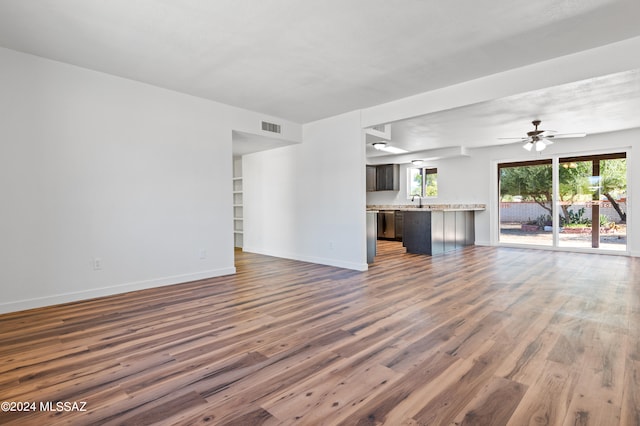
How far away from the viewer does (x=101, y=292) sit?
3.66 m

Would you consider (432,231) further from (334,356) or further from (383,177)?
(334,356)

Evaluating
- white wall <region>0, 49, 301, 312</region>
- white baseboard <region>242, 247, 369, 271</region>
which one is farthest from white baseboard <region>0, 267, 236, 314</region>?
white baseboard <region>242, 247, 369, 271</region>

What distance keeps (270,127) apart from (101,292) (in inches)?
134

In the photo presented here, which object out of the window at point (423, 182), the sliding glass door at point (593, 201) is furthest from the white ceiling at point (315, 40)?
the window at point (423, 182)

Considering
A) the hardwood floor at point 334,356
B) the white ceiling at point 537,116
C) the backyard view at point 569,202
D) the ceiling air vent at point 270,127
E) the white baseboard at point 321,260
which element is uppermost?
the white ceiling at point 537,116

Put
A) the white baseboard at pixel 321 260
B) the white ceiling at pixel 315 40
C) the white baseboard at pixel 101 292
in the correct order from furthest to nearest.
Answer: the white baseboard at pixel 321 260 → the white baseboard at pixel 101 292 → the white ceiling at pixel 315 40

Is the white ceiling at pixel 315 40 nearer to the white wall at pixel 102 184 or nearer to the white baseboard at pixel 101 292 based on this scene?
the white wall at pixel 102 184

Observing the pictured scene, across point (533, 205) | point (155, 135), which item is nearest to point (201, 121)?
point (155, 135)

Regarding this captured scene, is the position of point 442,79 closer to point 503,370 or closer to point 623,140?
point 503,370

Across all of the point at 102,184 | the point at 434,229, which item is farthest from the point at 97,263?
the point at 434,229

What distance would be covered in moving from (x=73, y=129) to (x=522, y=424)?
4.59m

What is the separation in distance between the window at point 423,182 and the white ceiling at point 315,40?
4682mm

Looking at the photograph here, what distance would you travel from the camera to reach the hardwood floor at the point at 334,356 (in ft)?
5.20

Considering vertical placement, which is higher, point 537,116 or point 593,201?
point 537,116
